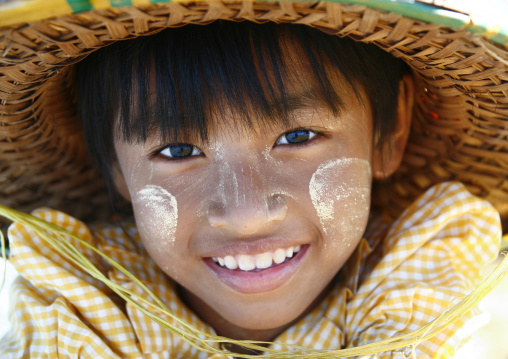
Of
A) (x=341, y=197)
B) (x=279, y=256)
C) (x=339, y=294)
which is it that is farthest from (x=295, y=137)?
(x=339, y=294)

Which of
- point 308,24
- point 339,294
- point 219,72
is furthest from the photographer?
point 339,294

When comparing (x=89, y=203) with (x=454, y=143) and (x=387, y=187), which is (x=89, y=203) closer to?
(x=387, y=187)

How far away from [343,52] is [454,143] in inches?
17.4

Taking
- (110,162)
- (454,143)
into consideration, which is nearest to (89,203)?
(110,162)

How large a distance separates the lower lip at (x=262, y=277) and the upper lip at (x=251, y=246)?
2.4 inches

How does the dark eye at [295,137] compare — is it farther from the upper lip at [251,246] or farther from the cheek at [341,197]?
the upper lip at [251,246]

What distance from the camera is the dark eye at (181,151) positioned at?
3.82ft

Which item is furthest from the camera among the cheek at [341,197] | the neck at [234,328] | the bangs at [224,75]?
the neck at [234,328]

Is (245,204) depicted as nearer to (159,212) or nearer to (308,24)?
(159,212)

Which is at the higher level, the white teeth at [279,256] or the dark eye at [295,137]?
the dark eye at [295,137]

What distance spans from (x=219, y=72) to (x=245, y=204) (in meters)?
0.26

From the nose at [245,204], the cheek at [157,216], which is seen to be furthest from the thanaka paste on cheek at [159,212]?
the nose at [245,204]

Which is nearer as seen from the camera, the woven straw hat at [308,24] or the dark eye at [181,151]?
the woven straw hat at [308,24]

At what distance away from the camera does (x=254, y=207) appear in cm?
108
